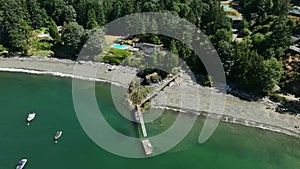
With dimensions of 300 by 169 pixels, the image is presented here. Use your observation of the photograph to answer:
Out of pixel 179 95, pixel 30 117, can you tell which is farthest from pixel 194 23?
pixel 30 117

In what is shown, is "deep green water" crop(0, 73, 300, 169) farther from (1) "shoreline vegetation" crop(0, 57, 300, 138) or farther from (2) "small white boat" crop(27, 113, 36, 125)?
(1) "shoreline vegetation" crop(0, 57, 300, 138)

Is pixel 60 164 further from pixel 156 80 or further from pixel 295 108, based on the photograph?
pixel 295 108

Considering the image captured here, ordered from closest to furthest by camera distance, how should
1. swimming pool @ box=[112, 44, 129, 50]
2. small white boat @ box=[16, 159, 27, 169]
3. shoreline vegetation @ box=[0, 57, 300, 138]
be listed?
small white boat @ box=[16, 159, 27, 169], shoreline vegetation @ box=[0, 57, 300, 138], swimming pool @ box=[112, 44, 129, 50]

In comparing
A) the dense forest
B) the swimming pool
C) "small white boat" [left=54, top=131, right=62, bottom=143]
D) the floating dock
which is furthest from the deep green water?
the swimming pool

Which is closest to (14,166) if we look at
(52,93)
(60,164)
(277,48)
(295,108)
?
(60,164)

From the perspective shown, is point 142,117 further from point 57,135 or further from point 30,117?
point 30,117
